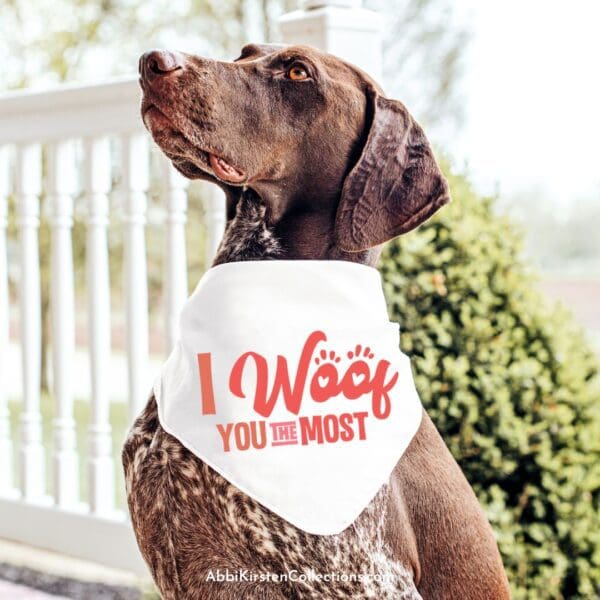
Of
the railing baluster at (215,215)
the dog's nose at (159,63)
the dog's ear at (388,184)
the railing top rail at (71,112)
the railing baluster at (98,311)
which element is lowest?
the railing baluster at (98,311)

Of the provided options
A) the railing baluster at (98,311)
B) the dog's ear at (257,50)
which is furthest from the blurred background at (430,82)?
the dog's ear at (257,50)

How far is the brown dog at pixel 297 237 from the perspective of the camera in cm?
122

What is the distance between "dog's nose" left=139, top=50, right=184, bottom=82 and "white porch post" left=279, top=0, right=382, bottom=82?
66 cm

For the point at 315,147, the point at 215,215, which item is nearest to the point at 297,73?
the point at 315,147

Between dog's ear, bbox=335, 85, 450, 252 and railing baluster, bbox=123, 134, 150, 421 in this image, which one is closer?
dog's ear, bbox=335, 85, 450, 252

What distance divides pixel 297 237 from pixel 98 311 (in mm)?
1237

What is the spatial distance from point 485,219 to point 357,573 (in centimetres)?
139

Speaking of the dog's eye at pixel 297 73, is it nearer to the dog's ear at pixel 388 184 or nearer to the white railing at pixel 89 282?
the dog's ear at pixel 388 184

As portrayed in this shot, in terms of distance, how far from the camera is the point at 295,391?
1.25m

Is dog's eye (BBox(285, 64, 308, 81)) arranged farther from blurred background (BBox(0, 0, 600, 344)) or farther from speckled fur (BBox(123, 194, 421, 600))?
blurred background (BBox(0, 0, 600, 344))

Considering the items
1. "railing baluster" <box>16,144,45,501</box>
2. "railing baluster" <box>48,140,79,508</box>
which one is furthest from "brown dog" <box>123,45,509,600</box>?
"railing baluster" <box>16,144,45,501</box>

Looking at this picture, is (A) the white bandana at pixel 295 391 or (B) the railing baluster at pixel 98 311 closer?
(A) the white bandana at pixel 295 391

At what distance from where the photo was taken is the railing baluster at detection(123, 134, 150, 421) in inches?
92.0

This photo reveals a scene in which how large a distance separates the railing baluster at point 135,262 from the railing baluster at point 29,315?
456 millimetres
